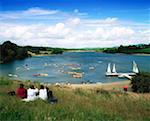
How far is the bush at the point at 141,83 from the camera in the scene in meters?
23.7

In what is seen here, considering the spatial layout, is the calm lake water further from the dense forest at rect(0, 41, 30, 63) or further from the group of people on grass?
the group of people on grass

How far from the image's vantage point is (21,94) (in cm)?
1019

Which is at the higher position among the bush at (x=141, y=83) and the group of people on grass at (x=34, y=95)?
the group of people on grass at (x=34, y=95)

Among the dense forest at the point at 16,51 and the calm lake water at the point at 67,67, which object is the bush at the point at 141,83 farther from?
the dense forest at the point at 16,51

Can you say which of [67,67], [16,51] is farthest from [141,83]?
[67,67]

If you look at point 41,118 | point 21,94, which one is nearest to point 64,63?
point 21,94

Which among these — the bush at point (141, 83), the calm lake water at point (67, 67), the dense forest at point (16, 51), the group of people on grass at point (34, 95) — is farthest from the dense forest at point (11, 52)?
the group of people on grass at point (34, 95)

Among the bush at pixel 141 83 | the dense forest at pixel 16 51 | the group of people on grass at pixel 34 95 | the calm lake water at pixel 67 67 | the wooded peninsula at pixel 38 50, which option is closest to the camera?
the group of people on grass at pixel 34 95

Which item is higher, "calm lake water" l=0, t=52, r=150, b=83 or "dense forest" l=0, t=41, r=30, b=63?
"dense forest" l=0, t=41, r=30, b=63

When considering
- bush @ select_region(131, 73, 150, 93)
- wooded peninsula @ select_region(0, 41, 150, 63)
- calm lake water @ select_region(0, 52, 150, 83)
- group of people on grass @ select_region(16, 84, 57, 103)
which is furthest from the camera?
calm lake water @ select_region(0, 52, 150, 83)

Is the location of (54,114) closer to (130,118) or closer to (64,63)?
(130,118)

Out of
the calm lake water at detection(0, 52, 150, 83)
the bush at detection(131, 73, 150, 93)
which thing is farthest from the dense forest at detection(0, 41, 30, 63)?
the bush at detection(131, 73, 150, 93)

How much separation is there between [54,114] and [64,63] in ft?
130

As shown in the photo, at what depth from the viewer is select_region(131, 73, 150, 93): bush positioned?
2369cm
